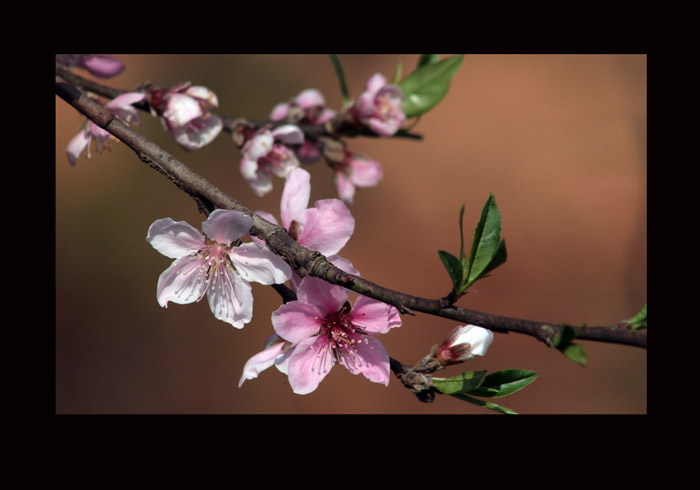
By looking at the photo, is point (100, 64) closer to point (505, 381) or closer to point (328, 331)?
point (328, 331)

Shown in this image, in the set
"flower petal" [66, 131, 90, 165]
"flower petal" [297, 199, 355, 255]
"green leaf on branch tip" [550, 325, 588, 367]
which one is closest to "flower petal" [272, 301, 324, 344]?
"flower petal" [297, 199, 355, 255]

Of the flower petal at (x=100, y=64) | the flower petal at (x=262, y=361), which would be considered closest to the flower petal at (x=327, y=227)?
the flower petal at (x=262, y=361)

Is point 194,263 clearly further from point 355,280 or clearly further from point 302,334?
point 355,280

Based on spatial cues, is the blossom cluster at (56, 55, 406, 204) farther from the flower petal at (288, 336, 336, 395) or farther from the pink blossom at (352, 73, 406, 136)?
the flower petal at (288, 336, 336, 395)

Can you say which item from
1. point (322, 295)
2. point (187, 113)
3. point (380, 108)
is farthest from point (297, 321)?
point (380, 108)

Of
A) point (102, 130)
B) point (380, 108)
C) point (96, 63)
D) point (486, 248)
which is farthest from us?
point (380, 108)

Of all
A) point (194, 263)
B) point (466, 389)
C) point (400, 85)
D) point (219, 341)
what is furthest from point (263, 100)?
point (466, 389)

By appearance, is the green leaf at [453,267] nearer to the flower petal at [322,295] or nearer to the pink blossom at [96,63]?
the flower petal at [322,295]
